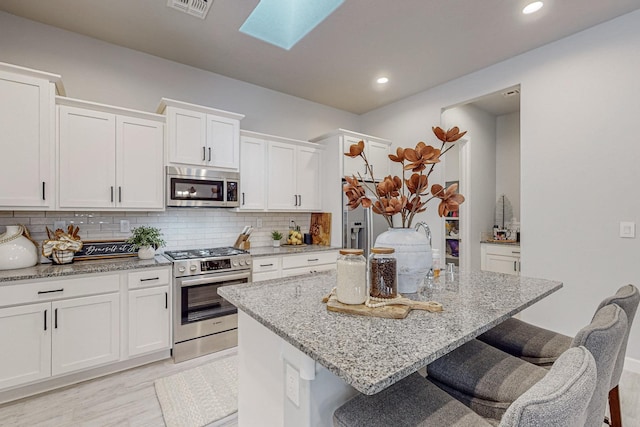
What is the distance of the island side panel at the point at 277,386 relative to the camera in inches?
40.6

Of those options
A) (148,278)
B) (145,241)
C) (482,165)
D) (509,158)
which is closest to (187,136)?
(145,241)

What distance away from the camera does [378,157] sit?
13.9 feet

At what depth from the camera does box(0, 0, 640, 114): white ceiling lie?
2.35m

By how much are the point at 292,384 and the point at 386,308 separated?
45cm

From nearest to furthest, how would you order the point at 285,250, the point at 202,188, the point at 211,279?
the point at 211,279, the point at 202,188, the point at 285,250

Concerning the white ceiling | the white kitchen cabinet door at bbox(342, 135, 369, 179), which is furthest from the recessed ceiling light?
the white kitchen cabinet door at bbox(342, 135, 369, 179)

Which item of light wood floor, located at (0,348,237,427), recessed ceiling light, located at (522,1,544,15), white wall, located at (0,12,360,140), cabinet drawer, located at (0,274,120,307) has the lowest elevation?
light wood floor, located at (0,348,237,427)

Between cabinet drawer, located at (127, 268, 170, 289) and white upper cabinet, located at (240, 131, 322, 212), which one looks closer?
cabinet drawer, located at (127, 268, 170, 289)

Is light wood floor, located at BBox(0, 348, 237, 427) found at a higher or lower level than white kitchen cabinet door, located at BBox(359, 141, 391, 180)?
lower

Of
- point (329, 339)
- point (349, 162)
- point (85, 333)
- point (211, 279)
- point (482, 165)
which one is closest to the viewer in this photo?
point (329, 339)

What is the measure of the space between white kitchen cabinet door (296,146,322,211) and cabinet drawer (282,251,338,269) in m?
0.66

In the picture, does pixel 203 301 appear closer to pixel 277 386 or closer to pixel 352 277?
pixel 277 386

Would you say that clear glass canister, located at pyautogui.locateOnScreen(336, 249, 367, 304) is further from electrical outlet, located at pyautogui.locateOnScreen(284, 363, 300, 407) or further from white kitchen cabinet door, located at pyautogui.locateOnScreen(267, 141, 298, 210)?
white kitchen cabinet door, located at pyautogui.locateOnScreen(267, 141, 298, 210)

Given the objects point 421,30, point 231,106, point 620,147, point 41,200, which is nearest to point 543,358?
point 620,147
